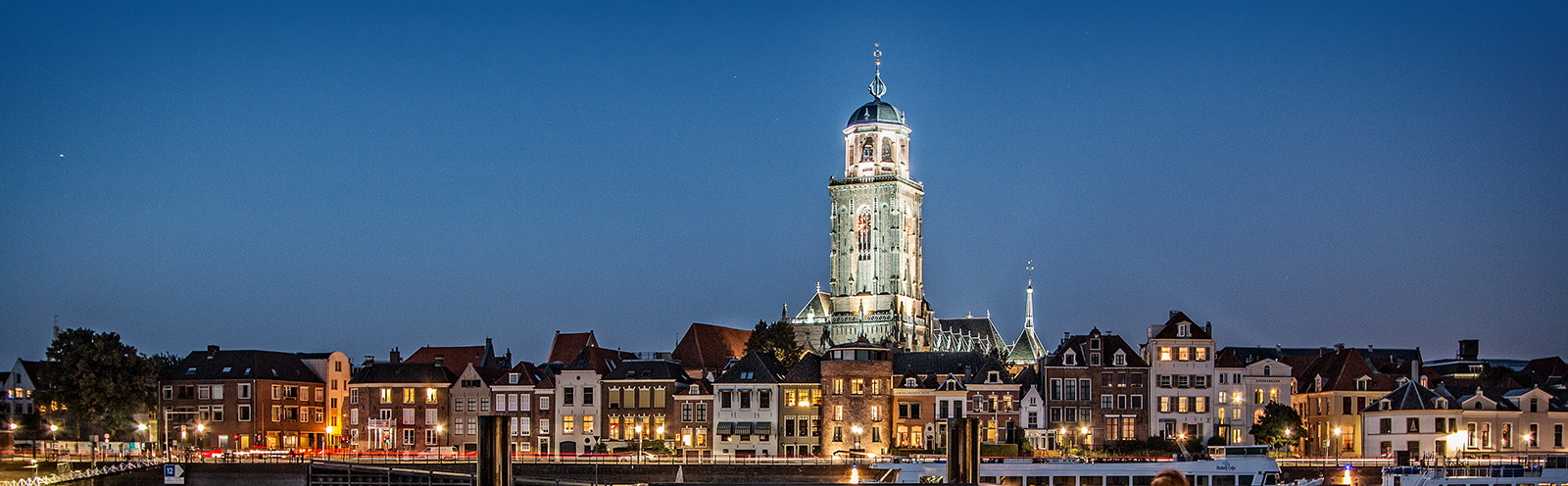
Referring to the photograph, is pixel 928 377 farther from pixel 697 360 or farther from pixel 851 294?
pixel 851 294

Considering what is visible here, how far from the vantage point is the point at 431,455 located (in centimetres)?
8344

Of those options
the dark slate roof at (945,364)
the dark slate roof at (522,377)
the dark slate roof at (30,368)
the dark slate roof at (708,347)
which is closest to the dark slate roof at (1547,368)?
the dark slate roof at (945,364)

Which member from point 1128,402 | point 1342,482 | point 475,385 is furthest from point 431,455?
point 1342,482

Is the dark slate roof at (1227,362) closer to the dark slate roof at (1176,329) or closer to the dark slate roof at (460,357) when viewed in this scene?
the dark slate roof at (1176,329)

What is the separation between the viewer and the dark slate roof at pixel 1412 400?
79.6 m

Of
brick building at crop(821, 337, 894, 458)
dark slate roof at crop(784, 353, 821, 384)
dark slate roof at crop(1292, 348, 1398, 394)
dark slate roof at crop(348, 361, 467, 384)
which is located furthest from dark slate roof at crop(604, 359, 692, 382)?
dark slate roof at crop(1292, 348, 1398, 394)

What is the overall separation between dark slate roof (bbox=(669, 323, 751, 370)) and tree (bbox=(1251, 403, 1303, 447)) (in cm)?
3585

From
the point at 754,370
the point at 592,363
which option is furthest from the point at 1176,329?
the point at 592,363

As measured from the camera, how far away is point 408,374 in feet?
306

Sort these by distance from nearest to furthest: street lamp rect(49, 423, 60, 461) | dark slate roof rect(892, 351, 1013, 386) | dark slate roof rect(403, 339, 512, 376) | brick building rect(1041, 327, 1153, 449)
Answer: brick building rect(1041, 327, 1153, 449)
dark slate roof rect(892, 351, 1013, 386)
street lamp rect(49, 423, 60, 461)
dark slate roof rect(403, 339, 512, 376)

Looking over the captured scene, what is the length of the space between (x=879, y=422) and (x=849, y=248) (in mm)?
62942

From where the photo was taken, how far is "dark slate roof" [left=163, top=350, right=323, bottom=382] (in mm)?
94688

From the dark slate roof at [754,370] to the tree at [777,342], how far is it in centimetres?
2451

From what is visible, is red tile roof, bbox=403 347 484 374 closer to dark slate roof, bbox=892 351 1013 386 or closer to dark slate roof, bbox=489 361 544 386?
dark slate roof, bbox=489 361 544 386
